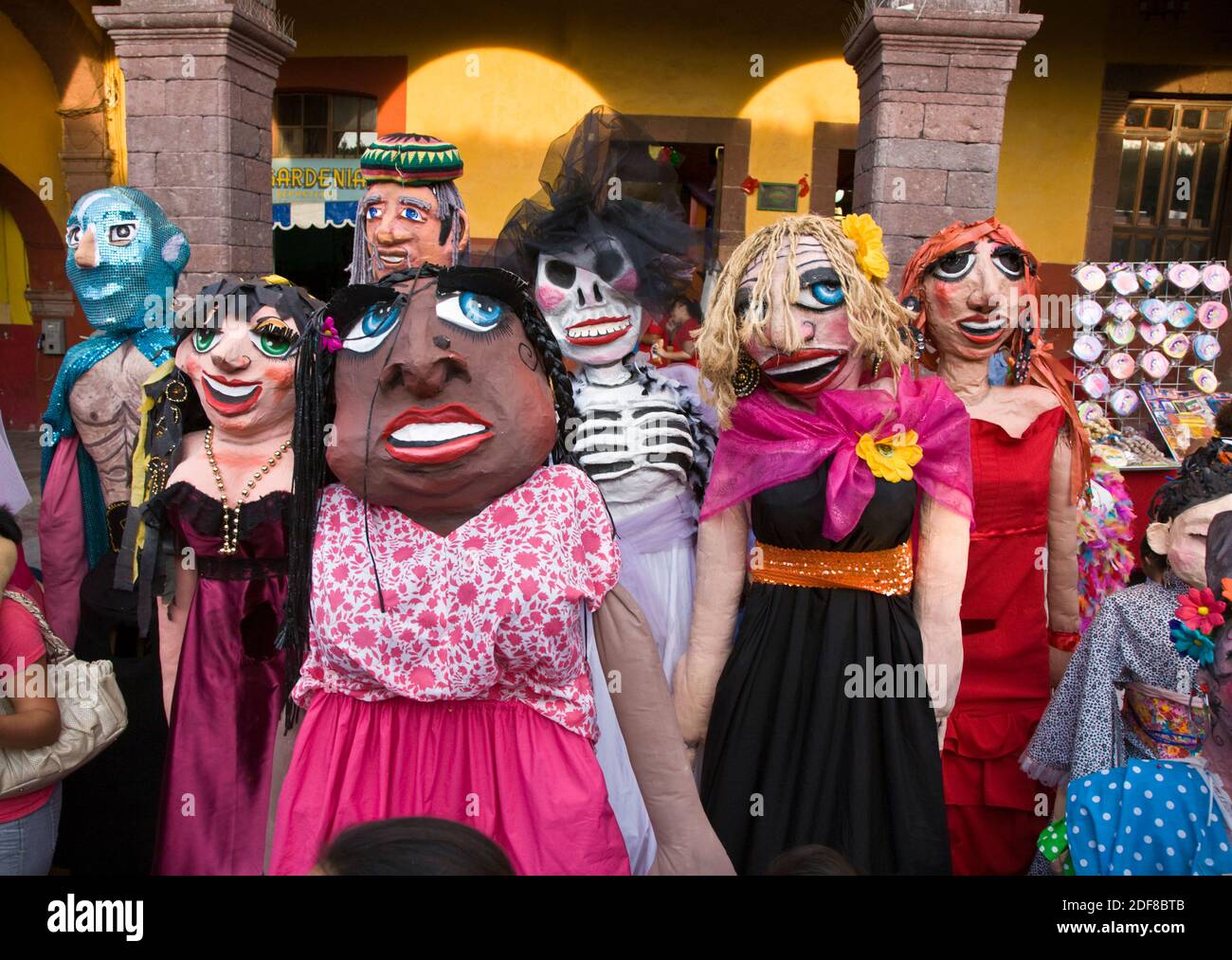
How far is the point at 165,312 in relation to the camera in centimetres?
346

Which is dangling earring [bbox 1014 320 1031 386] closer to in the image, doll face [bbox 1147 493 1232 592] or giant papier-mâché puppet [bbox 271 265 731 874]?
doll face [bbox 1147 493 1232 592]

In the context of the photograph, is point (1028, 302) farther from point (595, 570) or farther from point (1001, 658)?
point (595, 570)

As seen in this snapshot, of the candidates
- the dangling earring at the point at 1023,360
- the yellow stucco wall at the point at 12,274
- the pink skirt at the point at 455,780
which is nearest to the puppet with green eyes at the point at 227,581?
the pink skirt at the point at 455,780

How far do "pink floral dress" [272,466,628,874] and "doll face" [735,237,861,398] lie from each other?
67cm

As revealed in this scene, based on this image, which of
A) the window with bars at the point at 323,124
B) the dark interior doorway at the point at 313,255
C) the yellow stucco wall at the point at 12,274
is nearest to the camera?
the window with bars at the point at 323,124

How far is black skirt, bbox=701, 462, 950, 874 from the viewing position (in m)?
2.24

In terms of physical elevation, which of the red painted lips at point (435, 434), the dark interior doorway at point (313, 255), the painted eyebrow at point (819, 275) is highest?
the dark interior doorway at point (313, 255)

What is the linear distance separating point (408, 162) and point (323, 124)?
21.4ft

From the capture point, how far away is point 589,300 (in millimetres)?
2898

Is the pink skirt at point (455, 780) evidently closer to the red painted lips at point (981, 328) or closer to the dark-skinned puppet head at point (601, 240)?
the dark-skinned puppet head at point (601, 240)

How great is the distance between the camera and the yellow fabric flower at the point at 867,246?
230 centimetres

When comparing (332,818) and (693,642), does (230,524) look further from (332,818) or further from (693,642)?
(693,642)

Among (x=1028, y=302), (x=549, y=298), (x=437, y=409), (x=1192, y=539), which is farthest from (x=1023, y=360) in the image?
(x=437, y=409)
